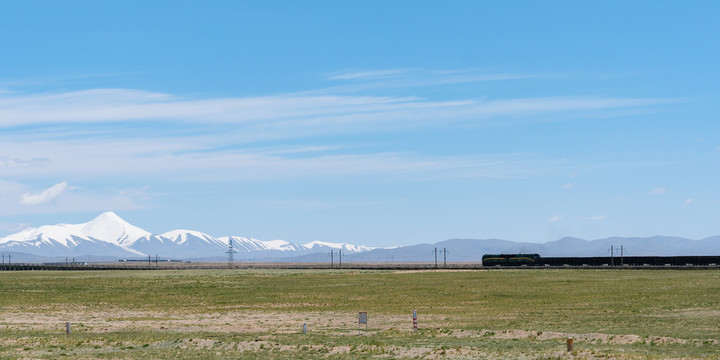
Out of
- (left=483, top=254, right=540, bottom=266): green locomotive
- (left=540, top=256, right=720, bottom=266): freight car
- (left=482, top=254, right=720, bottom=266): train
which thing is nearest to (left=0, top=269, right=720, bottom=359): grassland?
(left=540, top=256, right=720, bottom=266): freight car

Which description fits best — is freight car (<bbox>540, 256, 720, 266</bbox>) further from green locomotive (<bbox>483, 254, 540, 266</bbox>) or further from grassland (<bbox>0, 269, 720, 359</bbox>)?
grassland (<bbox>0, 269, 720, 359</bbox>)

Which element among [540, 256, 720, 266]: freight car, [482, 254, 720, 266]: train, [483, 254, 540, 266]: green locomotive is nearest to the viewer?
[540, 256, 720, 266]: freight car

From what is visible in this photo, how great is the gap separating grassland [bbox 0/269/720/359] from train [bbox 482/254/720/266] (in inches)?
3025

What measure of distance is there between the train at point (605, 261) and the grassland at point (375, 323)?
76843mm

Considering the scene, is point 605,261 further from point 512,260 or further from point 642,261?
point 512,260

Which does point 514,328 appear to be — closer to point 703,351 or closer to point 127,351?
point 703,351

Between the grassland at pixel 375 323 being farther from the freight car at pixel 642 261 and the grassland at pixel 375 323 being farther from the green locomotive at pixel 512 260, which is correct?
the green locomotive at pixel 512 260

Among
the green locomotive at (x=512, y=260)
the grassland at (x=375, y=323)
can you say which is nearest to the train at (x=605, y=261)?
the green locomotive at (x=512, y=260)

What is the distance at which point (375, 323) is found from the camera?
173ft

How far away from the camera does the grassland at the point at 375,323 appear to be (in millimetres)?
37625

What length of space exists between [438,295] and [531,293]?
8.90 m

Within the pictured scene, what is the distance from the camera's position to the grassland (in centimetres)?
3762

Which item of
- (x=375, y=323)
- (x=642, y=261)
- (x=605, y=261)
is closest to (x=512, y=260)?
(x=605, y=261)

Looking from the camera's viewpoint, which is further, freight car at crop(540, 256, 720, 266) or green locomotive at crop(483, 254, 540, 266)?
green locomotive at crop(483, 254, 540, 266)
